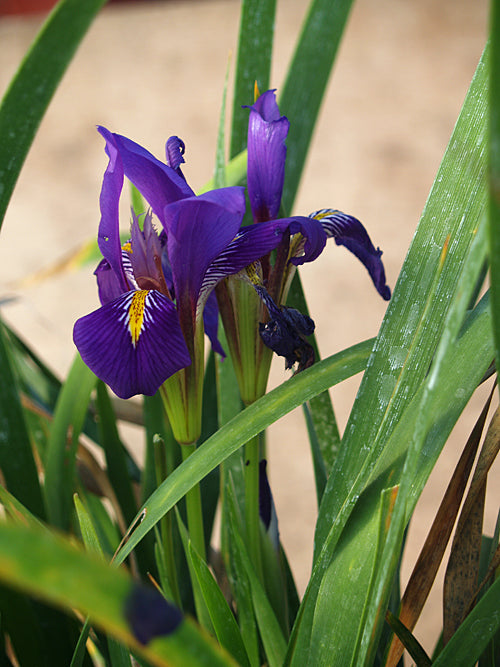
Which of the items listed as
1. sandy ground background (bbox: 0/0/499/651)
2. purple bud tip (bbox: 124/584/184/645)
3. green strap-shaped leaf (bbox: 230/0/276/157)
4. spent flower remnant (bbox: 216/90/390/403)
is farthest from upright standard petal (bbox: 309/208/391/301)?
sandy ground background (bbox: 0/0/499/651)

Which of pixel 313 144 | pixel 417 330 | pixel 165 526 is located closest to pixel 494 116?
pixel 417 330

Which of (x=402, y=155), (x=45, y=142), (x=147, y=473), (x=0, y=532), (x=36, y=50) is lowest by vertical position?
(x=0, y=532)

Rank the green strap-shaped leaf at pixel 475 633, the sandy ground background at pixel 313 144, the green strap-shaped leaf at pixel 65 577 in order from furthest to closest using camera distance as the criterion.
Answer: the sandy ground background at pixel 313 144 < the green strap-shaped leaf at pixel 475 633 < the green strap-shaped leaf at pixel 65 577

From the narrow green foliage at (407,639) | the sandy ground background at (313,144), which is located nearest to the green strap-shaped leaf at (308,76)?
the narrow green foliage at (407,639)

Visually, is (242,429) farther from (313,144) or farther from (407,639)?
(313,144)

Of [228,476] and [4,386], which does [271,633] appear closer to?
[228,476]

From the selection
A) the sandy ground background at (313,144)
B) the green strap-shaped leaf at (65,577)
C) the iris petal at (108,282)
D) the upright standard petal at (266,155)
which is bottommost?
the green strap-shaped leaf at (65,577)

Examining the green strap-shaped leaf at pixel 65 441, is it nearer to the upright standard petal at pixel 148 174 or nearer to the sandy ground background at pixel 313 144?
the upright standard petal at pixel 148 174

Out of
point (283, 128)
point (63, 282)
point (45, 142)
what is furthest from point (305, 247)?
point (45, 142)
